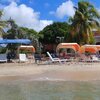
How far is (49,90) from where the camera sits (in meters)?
17.7

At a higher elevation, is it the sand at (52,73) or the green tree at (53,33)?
the green tree at (53,33)

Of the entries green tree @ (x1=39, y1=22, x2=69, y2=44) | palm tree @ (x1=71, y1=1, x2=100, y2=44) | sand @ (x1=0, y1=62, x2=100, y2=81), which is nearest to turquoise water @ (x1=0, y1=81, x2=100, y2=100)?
sand @ (x1=0, y1=62, x2=100, y2=81)

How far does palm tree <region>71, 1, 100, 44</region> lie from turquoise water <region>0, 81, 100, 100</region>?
95.5 feet

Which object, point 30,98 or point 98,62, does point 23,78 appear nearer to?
point 30,98

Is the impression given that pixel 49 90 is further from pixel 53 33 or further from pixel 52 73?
pixel 53 33

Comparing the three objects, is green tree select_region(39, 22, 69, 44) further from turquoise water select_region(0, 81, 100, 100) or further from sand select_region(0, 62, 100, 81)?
turquoise water select_region(0, 81, 100, 100)

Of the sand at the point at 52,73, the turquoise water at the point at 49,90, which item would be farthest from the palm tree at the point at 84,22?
the turquoise water at the point at 49,90

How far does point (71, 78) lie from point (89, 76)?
116 centimetres

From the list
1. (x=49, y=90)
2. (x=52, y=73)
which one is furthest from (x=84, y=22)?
(x=49, y=90)

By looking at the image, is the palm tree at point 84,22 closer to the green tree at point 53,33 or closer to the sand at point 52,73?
the sand at point 52,73

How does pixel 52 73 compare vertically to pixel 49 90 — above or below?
above

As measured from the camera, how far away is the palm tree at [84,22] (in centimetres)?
4897

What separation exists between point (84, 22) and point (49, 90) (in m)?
32.3

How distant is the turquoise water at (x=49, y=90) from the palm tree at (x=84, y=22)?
29102mm
